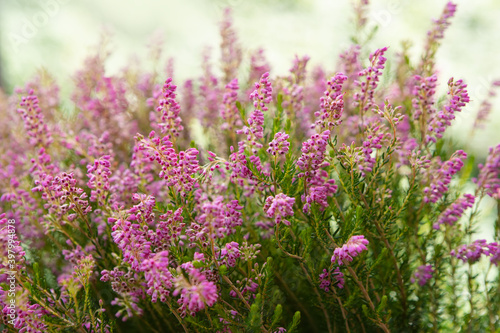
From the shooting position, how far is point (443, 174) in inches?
34.4

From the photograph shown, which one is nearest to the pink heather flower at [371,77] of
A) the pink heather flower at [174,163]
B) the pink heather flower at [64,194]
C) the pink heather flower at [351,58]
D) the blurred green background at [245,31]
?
the pink heather flower at [351,58]

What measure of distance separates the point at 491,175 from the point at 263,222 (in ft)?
1.73

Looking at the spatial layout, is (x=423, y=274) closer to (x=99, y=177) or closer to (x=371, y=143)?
(x=371, y=143)

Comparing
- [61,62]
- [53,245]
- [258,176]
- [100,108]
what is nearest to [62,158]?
[100,108]

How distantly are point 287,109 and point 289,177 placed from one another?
0.39 metres

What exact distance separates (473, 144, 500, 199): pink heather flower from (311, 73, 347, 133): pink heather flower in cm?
43

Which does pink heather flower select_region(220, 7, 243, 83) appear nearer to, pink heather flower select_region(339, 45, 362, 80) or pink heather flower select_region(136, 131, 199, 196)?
pink heather flower select_region(339, 45, 362, 80)

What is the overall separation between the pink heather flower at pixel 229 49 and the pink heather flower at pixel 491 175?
829 millimetres

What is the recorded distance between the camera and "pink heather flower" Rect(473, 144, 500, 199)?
0.94 metres

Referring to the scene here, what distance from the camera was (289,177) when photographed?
2.54ft

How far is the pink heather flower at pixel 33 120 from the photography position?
3.31 ft

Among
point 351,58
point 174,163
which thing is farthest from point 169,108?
point 351,58

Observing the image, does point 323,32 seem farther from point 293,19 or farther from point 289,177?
point 289,177

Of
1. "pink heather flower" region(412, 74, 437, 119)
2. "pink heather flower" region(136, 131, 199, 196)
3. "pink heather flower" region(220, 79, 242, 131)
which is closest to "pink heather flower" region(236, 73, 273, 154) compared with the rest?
"pink heather flower" region(136, 131, 199, 196)
